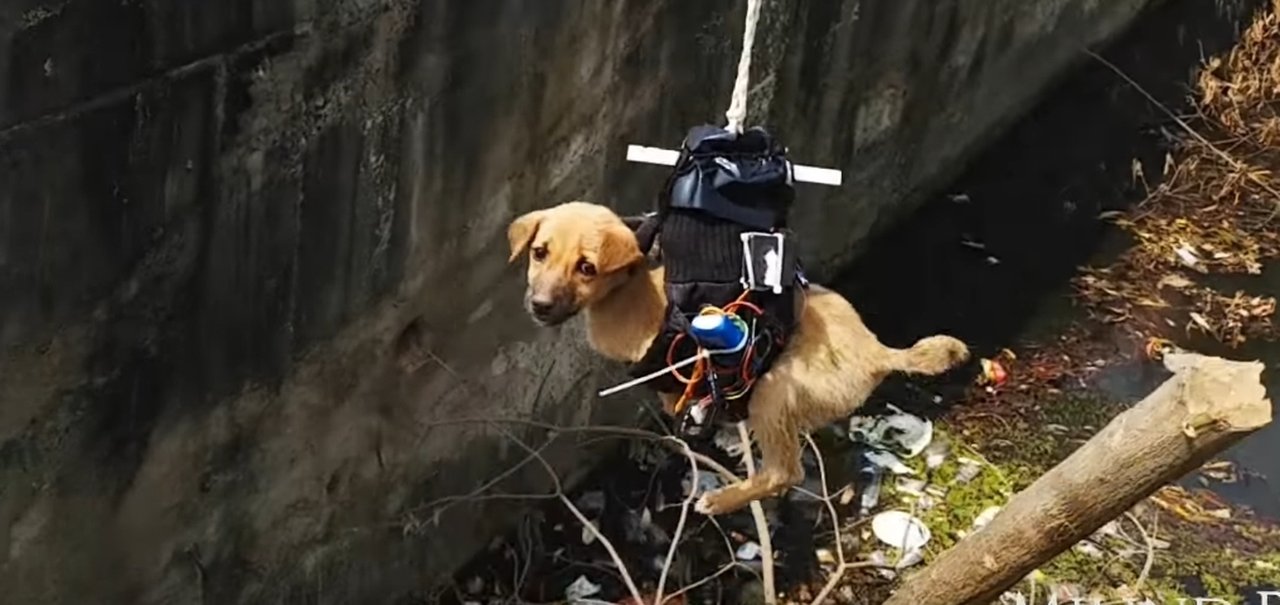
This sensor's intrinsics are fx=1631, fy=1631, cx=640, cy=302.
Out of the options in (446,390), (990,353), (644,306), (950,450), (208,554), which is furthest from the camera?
(990,353)

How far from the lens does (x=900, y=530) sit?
531 cm

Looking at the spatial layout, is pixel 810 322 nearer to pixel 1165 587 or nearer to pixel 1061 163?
pixel 1165 587

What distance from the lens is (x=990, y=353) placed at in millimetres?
6160

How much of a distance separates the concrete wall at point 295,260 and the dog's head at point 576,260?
105 centimetres

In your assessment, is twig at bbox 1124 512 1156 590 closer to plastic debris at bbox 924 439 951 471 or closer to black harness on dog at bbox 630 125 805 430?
plastic debris at bbox 924 439 951 471

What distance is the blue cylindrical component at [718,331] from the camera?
2.36 m

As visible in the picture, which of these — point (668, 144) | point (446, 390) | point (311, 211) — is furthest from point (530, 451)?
point (311, 211)

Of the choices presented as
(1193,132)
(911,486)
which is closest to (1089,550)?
(911,486)

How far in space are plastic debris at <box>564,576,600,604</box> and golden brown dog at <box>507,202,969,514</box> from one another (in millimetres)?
2367

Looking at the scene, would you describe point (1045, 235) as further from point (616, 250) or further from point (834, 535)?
point (616, 250)

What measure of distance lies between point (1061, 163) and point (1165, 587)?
2.53m

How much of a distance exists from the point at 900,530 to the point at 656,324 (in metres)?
3.04

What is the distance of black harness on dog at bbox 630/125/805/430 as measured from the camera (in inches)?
90.8

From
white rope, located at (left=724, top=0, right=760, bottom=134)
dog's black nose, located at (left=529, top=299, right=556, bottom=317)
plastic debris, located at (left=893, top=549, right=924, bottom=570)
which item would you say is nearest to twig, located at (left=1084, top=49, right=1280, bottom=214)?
plastic debris, located at (left=893, top=549, right=924, bottom=570)
